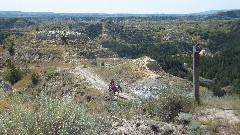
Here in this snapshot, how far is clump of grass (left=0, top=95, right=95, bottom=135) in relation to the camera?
8.28 metres

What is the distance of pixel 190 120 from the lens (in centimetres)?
1197

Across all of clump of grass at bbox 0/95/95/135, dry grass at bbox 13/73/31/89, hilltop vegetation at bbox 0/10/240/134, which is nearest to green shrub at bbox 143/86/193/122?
hilltop vegetation at bbox 0/10/240/134

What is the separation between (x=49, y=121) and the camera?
8438 mm

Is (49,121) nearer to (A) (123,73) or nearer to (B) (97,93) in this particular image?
(B) (97,93)

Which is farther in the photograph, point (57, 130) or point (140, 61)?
point (140, 61)

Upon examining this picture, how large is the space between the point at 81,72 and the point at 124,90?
11.9m

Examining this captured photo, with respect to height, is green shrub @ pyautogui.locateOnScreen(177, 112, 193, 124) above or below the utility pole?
below

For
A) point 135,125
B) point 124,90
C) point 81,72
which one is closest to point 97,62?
point 81,72

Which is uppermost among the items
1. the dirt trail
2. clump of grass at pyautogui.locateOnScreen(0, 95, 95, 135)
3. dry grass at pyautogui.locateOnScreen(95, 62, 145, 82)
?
clump of grass at pyautogui.locateOnScreen(0, 95, 95, 135)

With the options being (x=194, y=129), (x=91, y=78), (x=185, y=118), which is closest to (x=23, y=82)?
(x=91, y=78)

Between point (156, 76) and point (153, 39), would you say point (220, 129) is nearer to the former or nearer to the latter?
point (156, 76)

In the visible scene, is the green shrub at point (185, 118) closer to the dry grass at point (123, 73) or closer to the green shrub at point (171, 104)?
the green shrub at point (171, 104)

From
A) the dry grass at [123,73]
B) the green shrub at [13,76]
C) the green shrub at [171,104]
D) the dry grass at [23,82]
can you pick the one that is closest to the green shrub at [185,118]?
the green shrub at [171,104]

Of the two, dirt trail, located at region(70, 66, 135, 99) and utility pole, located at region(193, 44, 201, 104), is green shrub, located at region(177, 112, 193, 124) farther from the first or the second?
dirt trail, located at region(70, 66, 135, 99)
